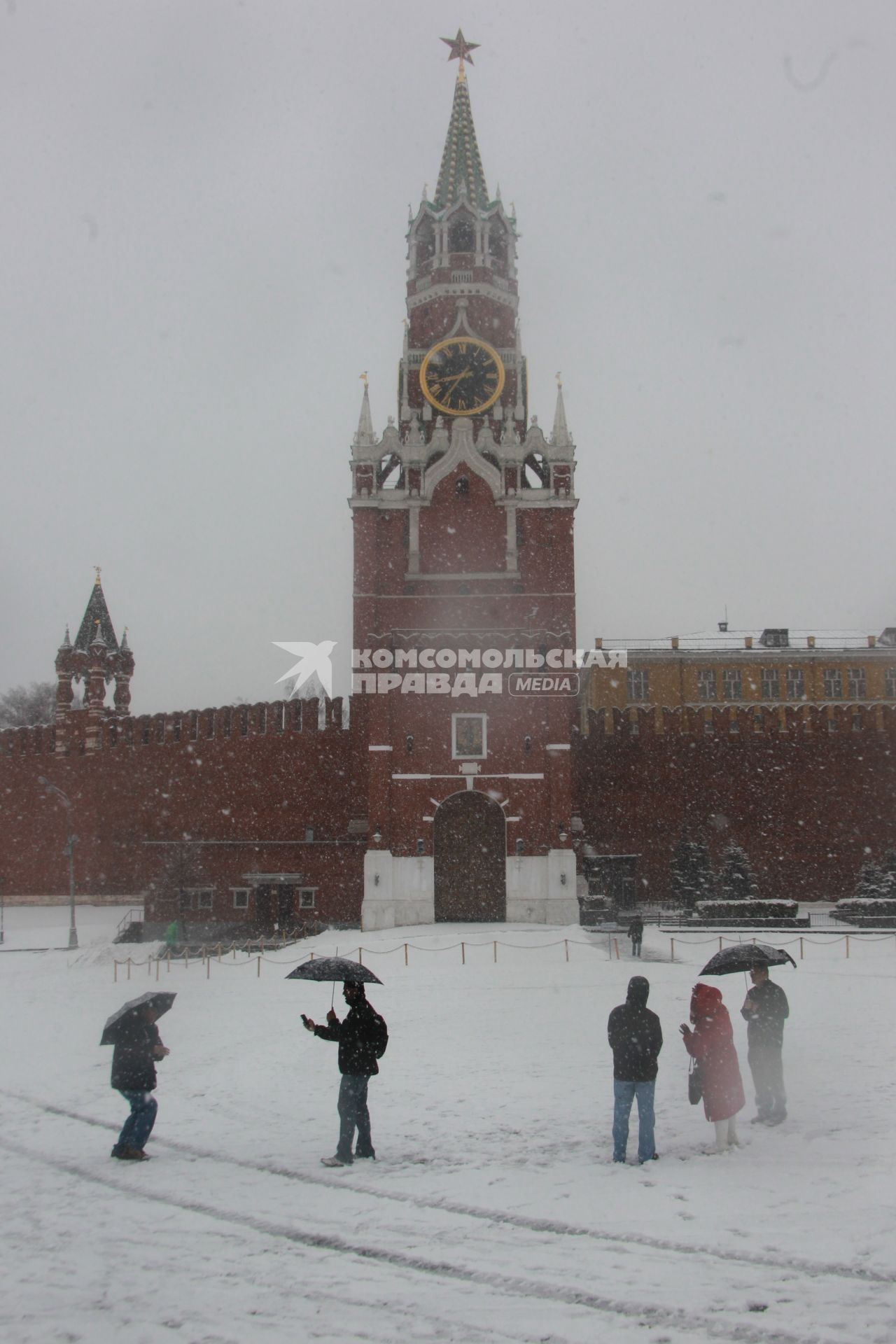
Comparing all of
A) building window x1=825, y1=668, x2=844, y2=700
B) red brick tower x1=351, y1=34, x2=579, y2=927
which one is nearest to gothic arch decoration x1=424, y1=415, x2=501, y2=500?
red brick tower x1=351, y1=34, x2=579, y2=927

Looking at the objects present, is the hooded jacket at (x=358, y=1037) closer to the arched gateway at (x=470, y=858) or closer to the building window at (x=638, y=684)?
the arched gateway at (x=470, y=858)

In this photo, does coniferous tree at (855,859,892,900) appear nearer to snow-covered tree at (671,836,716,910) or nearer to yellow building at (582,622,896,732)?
snow-covered tree at (671,836,716,910)

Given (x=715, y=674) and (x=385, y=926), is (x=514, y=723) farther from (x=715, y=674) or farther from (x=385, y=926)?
(x=715, y=674)

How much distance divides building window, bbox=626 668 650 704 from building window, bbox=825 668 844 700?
8.33m

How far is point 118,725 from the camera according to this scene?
1494 inches

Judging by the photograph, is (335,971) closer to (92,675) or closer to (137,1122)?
(137,1122)

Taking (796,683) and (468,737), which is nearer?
(468,737)

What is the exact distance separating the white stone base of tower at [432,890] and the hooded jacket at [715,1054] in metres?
22.2

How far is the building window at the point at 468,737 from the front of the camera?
31969mm

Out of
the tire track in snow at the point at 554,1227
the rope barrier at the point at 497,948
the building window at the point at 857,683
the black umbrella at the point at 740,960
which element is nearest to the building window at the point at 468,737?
the rope barrier at the point at 497,948

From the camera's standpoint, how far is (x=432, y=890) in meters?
31.2

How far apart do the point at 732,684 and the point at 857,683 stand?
593 centimetres

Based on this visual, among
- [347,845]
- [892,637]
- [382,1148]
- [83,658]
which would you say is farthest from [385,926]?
[892,637]

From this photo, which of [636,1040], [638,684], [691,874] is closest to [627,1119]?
[636,1040]
